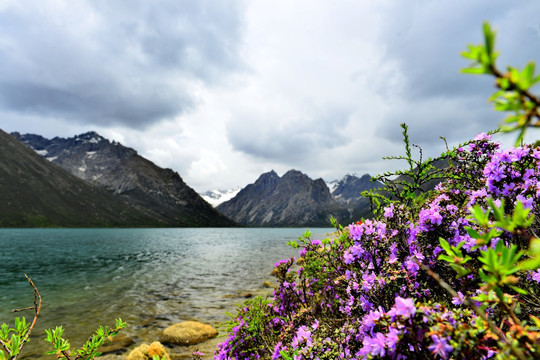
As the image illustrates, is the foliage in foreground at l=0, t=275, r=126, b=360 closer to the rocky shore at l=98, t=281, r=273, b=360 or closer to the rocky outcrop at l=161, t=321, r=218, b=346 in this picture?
the rocky shore at l=98, t=281, r=273, b=360

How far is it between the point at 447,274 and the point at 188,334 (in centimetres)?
1234

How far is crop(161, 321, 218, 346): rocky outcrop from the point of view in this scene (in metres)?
12.1

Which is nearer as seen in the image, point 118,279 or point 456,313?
point 456,313

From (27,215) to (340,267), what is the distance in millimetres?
254132

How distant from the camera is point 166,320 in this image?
1528 centimetres

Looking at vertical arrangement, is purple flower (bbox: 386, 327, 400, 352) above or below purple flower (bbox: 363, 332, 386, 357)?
above

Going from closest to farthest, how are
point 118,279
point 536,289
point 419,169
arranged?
point 536,289 → point 419,169 → point 118,279

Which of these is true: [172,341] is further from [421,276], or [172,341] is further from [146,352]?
[421,276]

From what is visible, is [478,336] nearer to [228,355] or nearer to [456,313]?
[456,313]

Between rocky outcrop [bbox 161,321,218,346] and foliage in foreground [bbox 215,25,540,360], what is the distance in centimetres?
741

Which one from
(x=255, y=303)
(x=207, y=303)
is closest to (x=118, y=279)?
(x=207, y=303)

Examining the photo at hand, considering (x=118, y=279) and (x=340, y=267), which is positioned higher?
(x=340, y=267)

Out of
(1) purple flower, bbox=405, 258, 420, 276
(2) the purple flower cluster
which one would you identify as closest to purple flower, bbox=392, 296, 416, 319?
(2) the purple flower cluster

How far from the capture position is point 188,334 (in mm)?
12305
